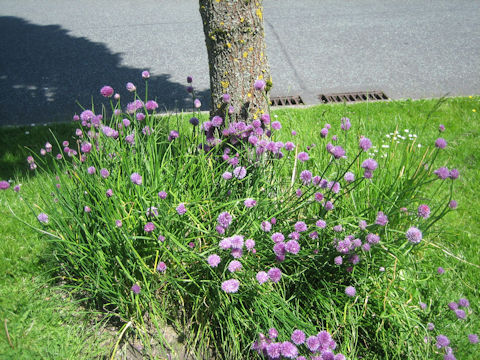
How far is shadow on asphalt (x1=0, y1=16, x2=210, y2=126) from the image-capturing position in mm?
5078

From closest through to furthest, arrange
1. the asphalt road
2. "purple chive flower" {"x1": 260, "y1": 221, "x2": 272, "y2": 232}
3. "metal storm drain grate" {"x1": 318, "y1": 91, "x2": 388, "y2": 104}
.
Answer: "purple chive flower" {"x1": 260, "y1": 221, "x2": 272, "y2": 232} → "metal storm drain grate" {"x1": 318, "y1": 91, "x2": 388, "y2": 104} → the asphalt road

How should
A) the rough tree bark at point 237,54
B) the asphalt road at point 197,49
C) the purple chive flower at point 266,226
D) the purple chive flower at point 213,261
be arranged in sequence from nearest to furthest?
the purple chive flower at point 213,261
the purple chive flower at point 266,226
the rough tree bark at point 237,54
the asphalt road at point 197,49

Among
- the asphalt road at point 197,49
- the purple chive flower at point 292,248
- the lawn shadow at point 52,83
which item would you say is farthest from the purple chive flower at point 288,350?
the asphalt road at point 197,49

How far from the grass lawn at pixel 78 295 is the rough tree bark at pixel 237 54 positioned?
2.93 ft

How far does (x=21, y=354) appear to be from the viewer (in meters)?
2.05

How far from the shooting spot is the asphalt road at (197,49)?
18.1ft

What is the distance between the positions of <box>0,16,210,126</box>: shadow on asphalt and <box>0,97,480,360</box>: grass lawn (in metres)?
0.72

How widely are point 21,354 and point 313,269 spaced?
5.15 ft

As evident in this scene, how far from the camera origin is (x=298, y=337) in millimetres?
1800

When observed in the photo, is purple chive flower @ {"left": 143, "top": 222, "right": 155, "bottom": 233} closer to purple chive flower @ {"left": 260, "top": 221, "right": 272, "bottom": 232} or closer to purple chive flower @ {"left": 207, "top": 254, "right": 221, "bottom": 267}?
purple chive flower @ {"left": 207, "top": 254, "right": 221, "bottom": 267}

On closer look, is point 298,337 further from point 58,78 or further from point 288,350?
point 58,78

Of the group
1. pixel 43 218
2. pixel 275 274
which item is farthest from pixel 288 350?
pixel 43 218

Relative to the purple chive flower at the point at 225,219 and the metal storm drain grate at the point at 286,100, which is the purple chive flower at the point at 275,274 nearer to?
the purple chive flower at the point at 225,219

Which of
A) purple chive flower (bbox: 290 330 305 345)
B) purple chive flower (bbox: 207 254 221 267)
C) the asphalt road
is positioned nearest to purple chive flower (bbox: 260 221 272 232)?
purple chive flower (bbox: 207 254 221 267)
